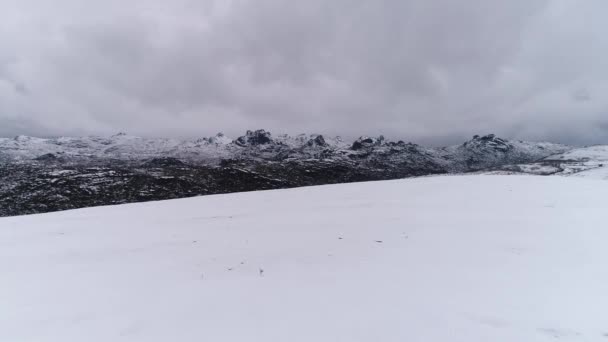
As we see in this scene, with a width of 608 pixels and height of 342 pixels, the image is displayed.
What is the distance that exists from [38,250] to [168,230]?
3242mm

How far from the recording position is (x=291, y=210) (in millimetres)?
11234

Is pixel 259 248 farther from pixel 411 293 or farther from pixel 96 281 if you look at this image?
pixel 411 293

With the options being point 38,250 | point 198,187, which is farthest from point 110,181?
point 38,250

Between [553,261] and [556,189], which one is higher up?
[556,189]

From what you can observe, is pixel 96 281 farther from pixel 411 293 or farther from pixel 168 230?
pixel 411 293

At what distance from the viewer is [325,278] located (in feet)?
16.3

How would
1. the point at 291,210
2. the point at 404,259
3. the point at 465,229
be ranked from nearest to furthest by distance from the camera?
1. the point at 404,259
2. the point at 465,229
3. the point at 291,210

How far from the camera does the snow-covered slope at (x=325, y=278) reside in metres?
3.64

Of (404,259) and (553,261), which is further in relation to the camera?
(404,259)

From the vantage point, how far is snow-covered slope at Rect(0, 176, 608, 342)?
3.64m

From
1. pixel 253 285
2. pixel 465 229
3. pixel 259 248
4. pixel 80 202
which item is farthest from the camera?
pixel 80 202

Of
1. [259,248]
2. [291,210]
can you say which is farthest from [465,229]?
[291,210]

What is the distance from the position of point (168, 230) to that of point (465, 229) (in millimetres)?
8950

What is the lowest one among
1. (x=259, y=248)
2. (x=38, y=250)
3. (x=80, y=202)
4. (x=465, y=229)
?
(x=80, y=202)
